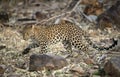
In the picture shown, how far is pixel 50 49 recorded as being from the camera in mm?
12469

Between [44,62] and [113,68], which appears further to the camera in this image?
[44,62]

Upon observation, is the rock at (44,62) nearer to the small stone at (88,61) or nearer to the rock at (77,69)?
the rock at (77,69)

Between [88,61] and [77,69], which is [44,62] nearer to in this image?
[77,69]

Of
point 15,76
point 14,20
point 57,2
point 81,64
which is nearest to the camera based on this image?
point 15,76

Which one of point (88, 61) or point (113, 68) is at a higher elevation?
point (113, 68)

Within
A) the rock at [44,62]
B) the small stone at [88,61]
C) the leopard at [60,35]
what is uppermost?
the leopard at [60,35]

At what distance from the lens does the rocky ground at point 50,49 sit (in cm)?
1027

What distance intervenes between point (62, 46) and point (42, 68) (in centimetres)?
263

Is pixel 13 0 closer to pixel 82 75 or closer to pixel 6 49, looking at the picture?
pixel 6 49

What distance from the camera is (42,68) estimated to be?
1022 centimetres

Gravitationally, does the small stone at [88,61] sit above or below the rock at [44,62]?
below

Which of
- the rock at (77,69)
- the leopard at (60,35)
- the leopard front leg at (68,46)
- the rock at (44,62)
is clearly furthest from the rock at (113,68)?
the leopard front leg at (68,46)

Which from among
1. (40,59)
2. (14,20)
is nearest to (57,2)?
(14,20)

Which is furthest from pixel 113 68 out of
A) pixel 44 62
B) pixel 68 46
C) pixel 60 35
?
pixel 68 46
